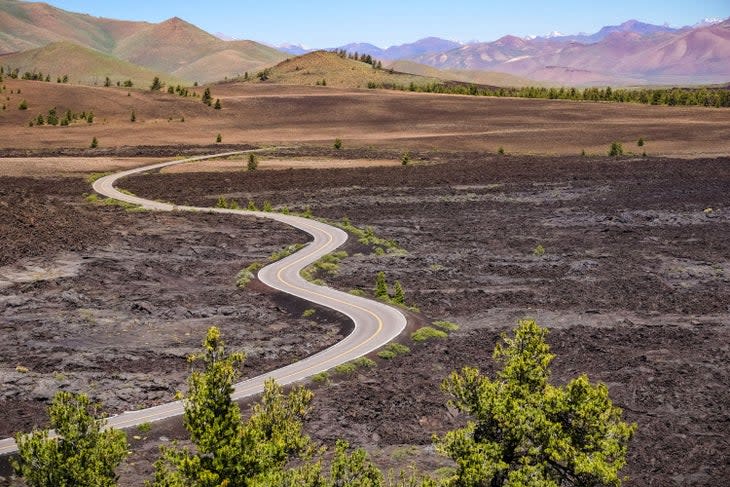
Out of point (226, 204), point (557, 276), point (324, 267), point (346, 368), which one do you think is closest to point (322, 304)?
point (324, 267)

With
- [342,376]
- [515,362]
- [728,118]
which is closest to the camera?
[515,362]

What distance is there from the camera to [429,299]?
59.0 meters

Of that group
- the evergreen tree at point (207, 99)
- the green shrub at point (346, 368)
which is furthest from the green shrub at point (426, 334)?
the evergreen tree at point (207, 99)

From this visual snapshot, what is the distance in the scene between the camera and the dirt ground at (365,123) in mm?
141875

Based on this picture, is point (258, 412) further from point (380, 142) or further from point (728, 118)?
point (728, 118)

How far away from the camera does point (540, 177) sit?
110 m

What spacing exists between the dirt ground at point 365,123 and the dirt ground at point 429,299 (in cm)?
3801

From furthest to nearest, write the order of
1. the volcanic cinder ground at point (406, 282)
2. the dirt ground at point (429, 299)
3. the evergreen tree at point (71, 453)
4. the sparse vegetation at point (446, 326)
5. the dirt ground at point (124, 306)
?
the sparse vegetation at point (446, 326) < the dirt ground at point (124, 306) < the volcanic cinder ground at point (406, 282) < the dirt ground at point (429, 299) < the evergreen tree at point (71, 453)

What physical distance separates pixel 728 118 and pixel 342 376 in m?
143

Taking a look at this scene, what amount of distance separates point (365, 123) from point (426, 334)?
12550 cm

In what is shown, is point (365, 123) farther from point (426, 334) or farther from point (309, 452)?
point (309, 452)

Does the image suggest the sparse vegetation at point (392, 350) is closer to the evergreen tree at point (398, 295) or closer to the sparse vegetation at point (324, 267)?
the evergreen tree at point (398, 295)

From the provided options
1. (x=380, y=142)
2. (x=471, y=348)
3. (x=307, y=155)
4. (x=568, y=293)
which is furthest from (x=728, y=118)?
(x=471, y=348)

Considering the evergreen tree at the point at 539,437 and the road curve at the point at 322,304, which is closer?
the evergreen tree at the point at 539,437
